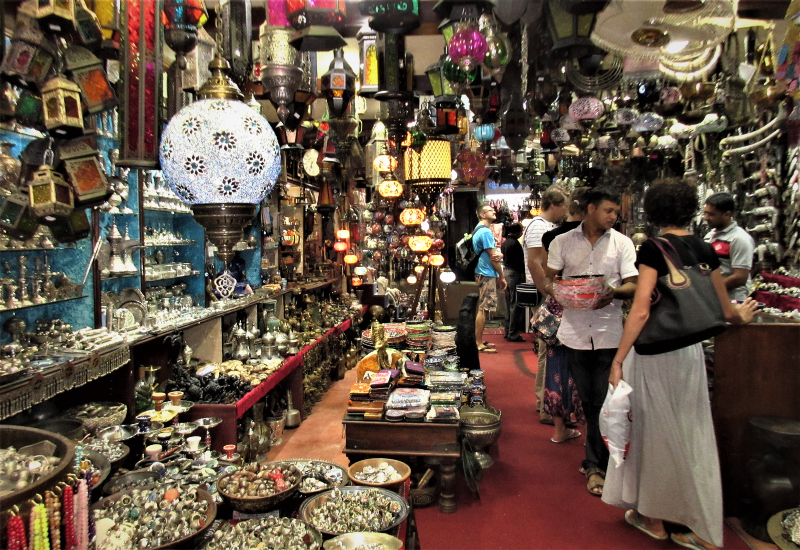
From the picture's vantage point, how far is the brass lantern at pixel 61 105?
1575mm

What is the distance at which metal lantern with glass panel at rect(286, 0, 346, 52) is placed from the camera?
1.71 m

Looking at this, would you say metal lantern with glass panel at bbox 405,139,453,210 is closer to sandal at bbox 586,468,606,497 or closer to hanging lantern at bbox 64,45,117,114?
sandal at bbox 586,468,606,497

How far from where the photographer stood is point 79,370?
2.25m

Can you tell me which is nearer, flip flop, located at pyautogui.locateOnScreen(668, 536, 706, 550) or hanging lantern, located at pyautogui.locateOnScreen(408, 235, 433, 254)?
flip flop, located at pyautogui.locateOnScreen(668, 536, 706, 550)

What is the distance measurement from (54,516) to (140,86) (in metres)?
1.80

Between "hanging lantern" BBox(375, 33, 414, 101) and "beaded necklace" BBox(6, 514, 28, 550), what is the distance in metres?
2.01

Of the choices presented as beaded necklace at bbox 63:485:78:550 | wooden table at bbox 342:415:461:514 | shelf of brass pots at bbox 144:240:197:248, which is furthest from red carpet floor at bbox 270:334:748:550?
beaded necklace at bbox 63:485:78:550

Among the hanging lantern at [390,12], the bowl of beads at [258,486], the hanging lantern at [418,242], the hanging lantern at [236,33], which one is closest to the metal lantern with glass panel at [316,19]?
the hanging lantern at [390,12]

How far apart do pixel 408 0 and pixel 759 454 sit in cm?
255

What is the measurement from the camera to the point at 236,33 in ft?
7.25

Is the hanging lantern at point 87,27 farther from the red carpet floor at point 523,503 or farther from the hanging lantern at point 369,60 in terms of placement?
the red carpet floor at point 523,503

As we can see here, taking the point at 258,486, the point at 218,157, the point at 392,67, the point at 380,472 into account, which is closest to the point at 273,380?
the point at 380,472

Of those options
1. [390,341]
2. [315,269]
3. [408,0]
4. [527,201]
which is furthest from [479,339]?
[527,201]

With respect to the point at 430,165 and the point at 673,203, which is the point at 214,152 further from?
the point at 430,165
